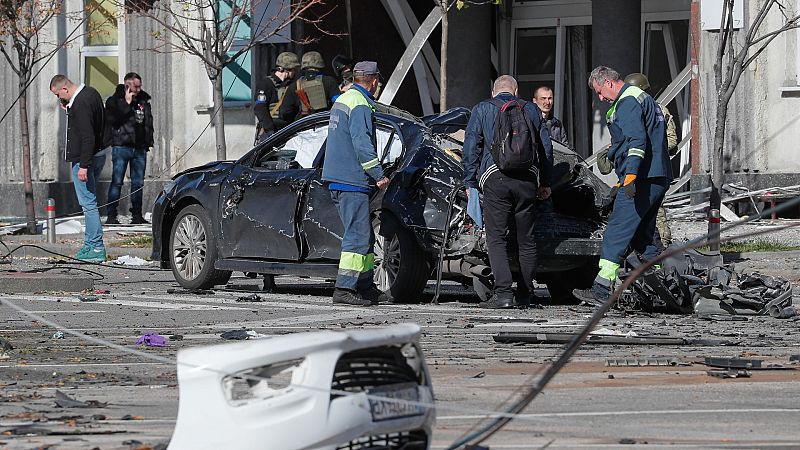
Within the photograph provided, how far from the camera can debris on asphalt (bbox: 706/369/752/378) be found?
7.87 meters

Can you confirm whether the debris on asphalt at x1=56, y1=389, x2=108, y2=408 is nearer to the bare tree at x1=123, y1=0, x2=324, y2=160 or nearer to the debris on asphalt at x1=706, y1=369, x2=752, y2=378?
the debris on asphalt at x1=706, y1=369, x2=752, y2=378

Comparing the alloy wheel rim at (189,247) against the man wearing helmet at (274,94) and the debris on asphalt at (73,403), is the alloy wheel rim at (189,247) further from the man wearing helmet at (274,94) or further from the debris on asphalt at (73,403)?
the debris on asphalt at (73,403)

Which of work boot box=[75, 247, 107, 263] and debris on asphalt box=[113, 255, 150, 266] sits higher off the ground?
work boot box=[75, 247, 107, 263]

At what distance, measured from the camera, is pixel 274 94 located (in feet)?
62.7

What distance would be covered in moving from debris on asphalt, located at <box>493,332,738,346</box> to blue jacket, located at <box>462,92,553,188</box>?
2.94 metres

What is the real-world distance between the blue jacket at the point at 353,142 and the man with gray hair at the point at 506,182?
0.78m

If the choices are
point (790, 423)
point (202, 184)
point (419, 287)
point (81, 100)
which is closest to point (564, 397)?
point (790, 423)

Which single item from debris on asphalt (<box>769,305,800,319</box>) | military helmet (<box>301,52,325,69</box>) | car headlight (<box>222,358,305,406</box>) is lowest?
debris on asphalt (<box>769,305,800,319</box>)

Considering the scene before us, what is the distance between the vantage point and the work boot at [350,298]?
40.5ft

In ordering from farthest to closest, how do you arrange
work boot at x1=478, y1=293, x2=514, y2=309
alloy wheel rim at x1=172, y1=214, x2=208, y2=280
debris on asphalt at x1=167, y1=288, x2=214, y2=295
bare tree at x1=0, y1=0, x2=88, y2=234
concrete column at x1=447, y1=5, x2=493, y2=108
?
concrete column at x1=447, y1=5, x2=493, y2=108 < bare tree at x1=0, y1=0, x2=88, y2=234 < alloy wheel rim at x1=172, y1=214, x2=208, y2=280 < debris on asphalt at x1=167, y1=288, x2=214, y2=295 < work boot at x1=478, y1=293, x2=514, y2=309

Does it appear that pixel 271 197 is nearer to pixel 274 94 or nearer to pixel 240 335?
pixel 240 335

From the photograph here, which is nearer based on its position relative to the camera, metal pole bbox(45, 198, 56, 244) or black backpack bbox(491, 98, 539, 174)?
black backpack bbox(491, 98, 539, 174)

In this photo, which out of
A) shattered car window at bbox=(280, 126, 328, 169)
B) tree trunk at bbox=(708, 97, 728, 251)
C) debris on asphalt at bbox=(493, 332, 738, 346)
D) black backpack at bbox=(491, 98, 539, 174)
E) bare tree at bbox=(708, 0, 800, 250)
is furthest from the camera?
tree trunk at bbox=(708, 97, 728, 251)

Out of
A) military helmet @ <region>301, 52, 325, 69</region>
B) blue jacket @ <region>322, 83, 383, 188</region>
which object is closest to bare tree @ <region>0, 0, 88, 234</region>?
military helmet @ <region>301, 52, 325, 69</region>
